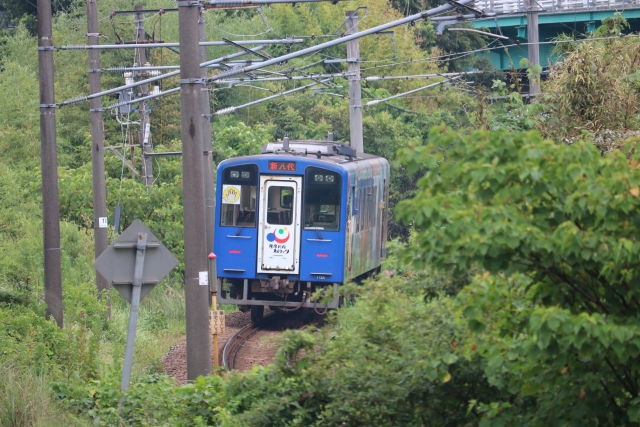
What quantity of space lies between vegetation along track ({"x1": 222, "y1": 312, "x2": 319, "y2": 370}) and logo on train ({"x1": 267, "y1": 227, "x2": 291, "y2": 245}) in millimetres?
1537

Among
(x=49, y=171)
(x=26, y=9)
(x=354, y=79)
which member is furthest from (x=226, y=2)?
(x=26, y=9)

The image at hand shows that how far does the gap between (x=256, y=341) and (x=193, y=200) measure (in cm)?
615

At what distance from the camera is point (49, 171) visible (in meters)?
13.8

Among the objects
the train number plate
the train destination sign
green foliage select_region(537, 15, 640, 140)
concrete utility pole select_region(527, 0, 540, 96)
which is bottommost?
the train number plate

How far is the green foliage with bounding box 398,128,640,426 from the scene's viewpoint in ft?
12.8

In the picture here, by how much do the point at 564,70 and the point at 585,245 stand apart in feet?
28.8

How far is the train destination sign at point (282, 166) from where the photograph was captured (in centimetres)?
1545

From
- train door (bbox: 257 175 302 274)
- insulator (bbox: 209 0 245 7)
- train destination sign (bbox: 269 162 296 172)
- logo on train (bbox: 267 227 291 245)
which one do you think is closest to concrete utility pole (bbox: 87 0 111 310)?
train door (bbox: 257 175 302 274)

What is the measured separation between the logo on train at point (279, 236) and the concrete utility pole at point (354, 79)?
5068 mm

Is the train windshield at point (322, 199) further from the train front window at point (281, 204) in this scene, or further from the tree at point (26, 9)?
the tree at point (26, 9)

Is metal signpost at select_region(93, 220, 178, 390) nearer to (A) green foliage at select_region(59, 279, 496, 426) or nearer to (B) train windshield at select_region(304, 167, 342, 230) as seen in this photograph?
(A) green foliage at select_region(59, 279, 496, 426)

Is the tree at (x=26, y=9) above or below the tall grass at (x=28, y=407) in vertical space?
above

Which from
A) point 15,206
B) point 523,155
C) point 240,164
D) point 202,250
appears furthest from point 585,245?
point 15,206

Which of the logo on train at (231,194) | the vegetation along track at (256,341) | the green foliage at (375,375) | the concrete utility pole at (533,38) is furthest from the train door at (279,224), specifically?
the green foliage at (375,375)
